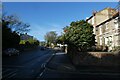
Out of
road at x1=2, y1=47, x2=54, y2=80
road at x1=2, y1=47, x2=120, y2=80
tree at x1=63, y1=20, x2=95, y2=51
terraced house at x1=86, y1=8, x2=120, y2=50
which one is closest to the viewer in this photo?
road at x1=2, y1=47, x2=120, y2=80

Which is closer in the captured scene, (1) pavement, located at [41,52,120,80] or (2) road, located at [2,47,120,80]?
(2) road, located at [2,47,120,80]

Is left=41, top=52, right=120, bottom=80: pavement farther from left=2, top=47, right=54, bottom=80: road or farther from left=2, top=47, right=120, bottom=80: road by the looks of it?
left=2, top=47, right=54, bottom=80: road

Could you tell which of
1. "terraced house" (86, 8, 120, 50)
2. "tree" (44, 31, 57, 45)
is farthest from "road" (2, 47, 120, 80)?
"tree" (44, 31, 57, 45)

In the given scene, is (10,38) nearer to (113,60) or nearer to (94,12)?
(94,12)

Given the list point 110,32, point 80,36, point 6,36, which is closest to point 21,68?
point 80,36

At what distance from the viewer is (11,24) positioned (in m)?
72.4

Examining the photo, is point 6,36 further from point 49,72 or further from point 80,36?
point 49,72

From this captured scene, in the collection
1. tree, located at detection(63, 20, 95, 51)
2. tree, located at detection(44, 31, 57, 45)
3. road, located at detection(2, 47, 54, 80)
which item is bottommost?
road, located at detection(2, 47, 54, 80)

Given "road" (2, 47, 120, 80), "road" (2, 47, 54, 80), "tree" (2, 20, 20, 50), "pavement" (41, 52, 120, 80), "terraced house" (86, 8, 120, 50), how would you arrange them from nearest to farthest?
"road" (2, 47, 120, 80), "road" (2, 47, 54, 80), "pavement" (41, 52, 120, 80), "terraced house" (86, 8, 120, 50), "tree" (2, 20, 20, 50)

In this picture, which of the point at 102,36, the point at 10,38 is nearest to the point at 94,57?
the point at 102,36

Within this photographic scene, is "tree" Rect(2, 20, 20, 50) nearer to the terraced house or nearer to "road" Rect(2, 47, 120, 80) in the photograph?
the terraced house

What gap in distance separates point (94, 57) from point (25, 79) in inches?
560

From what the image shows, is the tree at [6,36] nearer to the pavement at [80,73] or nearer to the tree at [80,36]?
the tree at [80,36]

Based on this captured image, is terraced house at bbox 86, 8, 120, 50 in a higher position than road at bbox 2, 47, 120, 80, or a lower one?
higher
